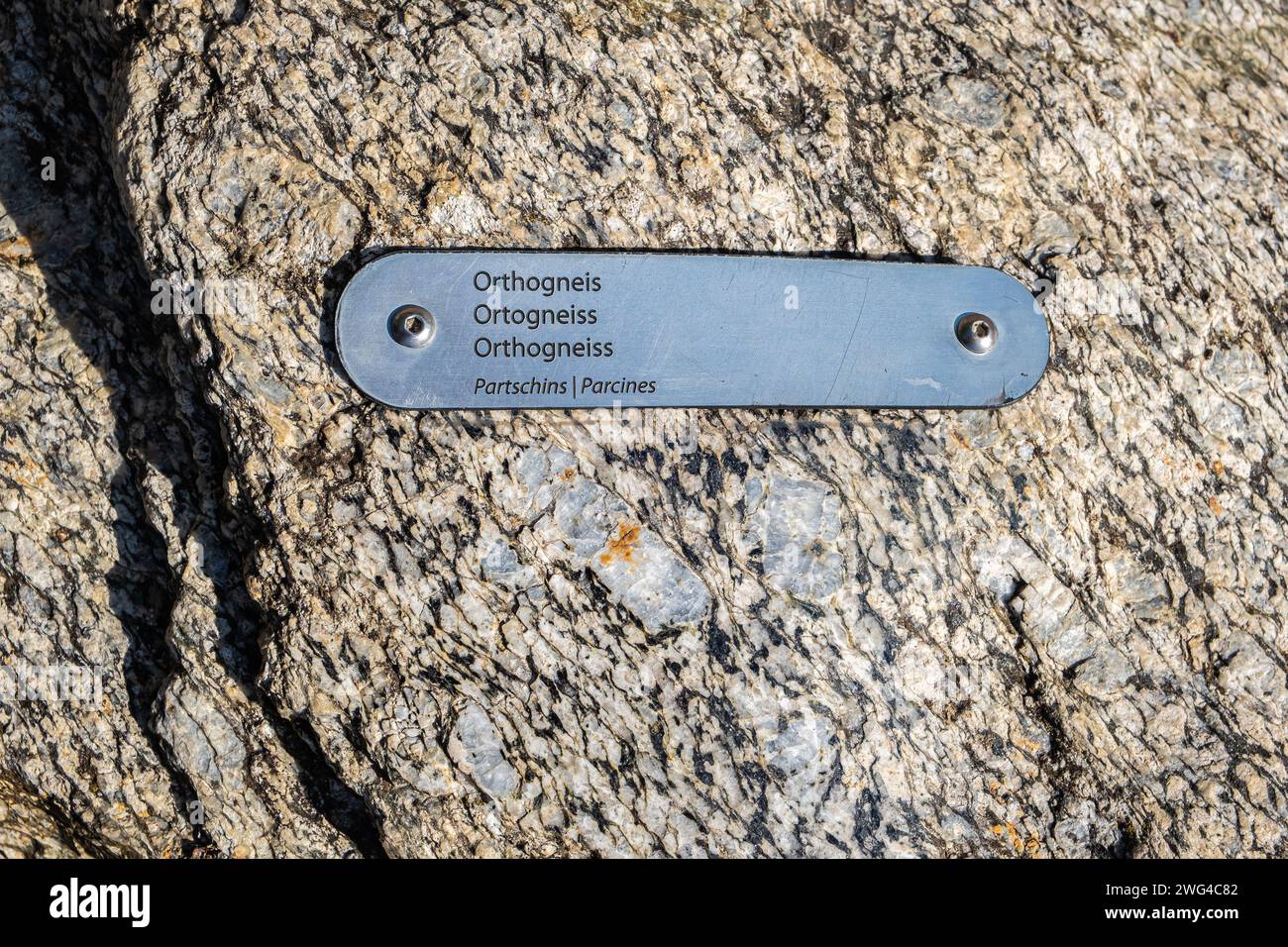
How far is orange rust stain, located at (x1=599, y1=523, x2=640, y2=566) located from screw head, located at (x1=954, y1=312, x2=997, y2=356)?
117 cm

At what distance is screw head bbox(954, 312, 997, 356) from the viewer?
2.79 meters

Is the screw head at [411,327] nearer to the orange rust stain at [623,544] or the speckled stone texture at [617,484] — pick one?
the speckled stone texture at [617,484]

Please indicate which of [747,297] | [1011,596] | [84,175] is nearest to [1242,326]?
[1011,596]

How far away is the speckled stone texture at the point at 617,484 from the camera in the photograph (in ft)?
8.54

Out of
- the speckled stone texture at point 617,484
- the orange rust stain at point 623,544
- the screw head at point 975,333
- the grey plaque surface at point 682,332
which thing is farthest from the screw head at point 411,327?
the screw head at point 975,333

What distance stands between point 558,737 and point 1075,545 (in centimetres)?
170

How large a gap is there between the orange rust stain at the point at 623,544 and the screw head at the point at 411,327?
2.55 feet

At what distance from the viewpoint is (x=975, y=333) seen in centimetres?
279

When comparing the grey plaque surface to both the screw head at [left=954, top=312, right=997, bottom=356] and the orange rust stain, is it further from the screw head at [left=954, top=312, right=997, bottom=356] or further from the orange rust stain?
the orange rust stain

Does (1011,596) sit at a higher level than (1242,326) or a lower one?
lower

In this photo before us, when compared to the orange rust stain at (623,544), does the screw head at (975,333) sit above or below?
above

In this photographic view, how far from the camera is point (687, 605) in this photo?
264cm

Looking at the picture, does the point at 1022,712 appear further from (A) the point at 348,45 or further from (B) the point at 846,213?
(A) the point at 348,45

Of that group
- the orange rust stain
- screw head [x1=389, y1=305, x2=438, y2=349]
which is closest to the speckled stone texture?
the orange rust stain
